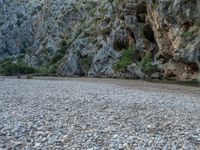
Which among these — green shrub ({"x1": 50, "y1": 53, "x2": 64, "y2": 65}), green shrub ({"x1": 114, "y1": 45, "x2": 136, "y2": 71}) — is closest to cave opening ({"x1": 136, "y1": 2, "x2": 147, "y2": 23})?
green shrub ({"x1": 114, "y1": 45, "x2": 136, "y2": 71})

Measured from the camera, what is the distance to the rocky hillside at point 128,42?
57.0m

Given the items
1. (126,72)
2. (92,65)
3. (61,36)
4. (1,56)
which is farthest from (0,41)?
(126,72)

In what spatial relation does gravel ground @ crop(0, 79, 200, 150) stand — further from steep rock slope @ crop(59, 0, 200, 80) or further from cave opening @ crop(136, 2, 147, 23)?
cave opening @ crop(136, 2, 147, 23)

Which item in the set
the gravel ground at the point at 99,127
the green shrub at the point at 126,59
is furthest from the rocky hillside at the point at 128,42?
the gravel ground at the point at 99,127

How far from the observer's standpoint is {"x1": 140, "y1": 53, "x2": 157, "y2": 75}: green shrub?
66.8 meters

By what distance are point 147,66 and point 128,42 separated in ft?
51.8

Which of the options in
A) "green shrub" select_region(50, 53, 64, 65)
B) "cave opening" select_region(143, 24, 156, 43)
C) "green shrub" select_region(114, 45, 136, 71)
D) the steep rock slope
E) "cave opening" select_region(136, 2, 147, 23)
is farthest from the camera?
"green shrub" select_region(50, 53, 64, 65)

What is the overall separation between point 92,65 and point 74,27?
203ft

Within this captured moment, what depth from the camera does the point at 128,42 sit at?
267ft

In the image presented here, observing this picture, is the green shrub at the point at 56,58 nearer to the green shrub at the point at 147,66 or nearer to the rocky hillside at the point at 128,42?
the rocky hillside at the point at 128,42

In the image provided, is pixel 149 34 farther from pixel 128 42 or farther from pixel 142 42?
pixel 128 42

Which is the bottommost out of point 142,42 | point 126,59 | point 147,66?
point 147,66

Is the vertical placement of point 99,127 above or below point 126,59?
below

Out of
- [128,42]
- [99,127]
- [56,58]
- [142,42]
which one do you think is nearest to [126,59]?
[142,42]
